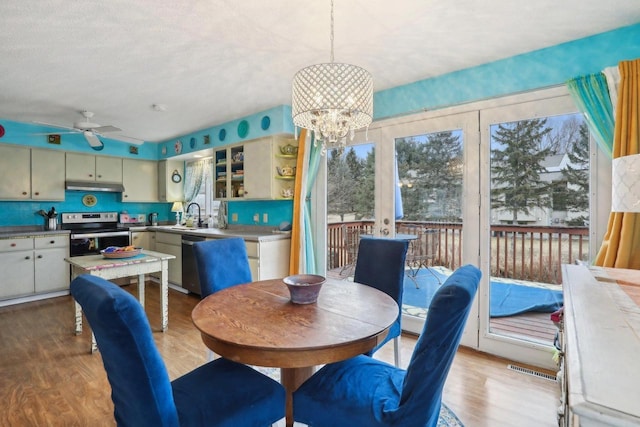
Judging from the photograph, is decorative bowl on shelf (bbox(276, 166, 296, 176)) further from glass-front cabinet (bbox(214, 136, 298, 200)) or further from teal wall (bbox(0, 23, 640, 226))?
teal wall (bbox(0, 23, 640, 226))

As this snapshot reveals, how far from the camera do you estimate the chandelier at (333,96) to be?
5.70 feet

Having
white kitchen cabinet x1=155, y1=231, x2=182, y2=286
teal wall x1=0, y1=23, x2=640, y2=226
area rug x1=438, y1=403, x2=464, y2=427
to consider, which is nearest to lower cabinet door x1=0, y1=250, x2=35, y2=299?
teal wall x1=0, y1=23, x2=640, y2=226

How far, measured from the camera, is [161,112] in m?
4.09


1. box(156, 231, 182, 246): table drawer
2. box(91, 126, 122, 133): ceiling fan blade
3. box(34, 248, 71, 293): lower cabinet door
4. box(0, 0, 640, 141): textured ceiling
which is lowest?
box(34, 248, 71, 293): lower cabinet door

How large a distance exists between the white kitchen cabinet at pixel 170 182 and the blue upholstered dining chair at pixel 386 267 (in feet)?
14.6

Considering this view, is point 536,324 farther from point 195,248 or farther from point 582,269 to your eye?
point 195,248

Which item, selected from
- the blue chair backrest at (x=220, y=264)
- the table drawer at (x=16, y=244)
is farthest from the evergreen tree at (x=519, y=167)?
the table drawer at (x=16, y=244)

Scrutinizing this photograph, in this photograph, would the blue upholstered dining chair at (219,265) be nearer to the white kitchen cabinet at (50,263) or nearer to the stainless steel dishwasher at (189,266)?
the stainless steel dishwasher at (189,266)

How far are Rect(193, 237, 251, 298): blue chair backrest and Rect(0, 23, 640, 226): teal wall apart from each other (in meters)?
1.78

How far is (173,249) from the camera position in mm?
4832

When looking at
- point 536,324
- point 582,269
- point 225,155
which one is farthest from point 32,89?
point 536,324

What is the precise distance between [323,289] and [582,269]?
56.9 inches

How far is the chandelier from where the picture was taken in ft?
5.70

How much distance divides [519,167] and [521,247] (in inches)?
26.0
